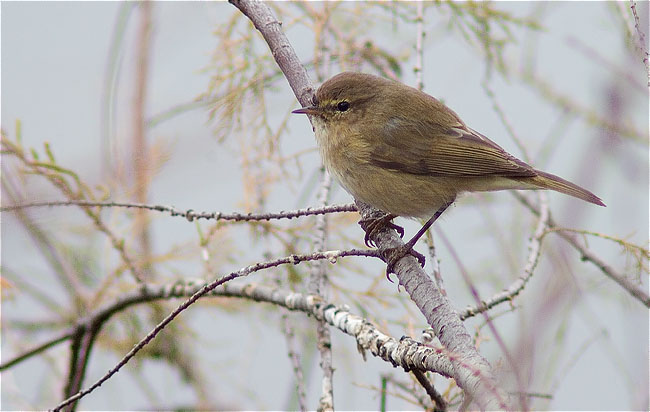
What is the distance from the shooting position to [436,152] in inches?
120

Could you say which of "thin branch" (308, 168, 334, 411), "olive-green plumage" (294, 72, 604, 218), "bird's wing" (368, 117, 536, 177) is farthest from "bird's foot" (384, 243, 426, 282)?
"bird's wing" (368, 117, 536, 177)

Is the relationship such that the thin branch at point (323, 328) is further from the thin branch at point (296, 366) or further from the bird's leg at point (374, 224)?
the bird's leg at point (374, 224)

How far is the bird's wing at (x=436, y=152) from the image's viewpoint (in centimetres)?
298

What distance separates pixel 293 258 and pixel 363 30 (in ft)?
6.52

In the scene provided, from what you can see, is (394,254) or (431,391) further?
(394,254)

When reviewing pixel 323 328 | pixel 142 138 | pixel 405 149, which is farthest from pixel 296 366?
pixel 142 138

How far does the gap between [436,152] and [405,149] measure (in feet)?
0.45

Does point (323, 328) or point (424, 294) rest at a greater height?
point (323, 328)

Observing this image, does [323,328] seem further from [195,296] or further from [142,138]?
[142,138]

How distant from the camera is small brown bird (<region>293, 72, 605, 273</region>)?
9.54ft

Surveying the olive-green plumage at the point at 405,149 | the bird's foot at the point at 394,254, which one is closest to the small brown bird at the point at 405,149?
the olive-green plumage at the point at 405,149

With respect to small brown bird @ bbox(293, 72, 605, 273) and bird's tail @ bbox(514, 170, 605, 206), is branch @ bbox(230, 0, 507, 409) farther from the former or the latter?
bird's tail @ bbox(514, 170, 605, 206)

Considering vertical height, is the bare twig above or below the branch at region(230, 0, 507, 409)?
above

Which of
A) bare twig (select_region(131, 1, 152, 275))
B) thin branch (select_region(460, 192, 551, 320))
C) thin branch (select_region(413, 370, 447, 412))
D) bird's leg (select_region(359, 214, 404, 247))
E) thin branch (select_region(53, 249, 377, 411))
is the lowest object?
thin branch (select_region(413, 370, 447, 412))
